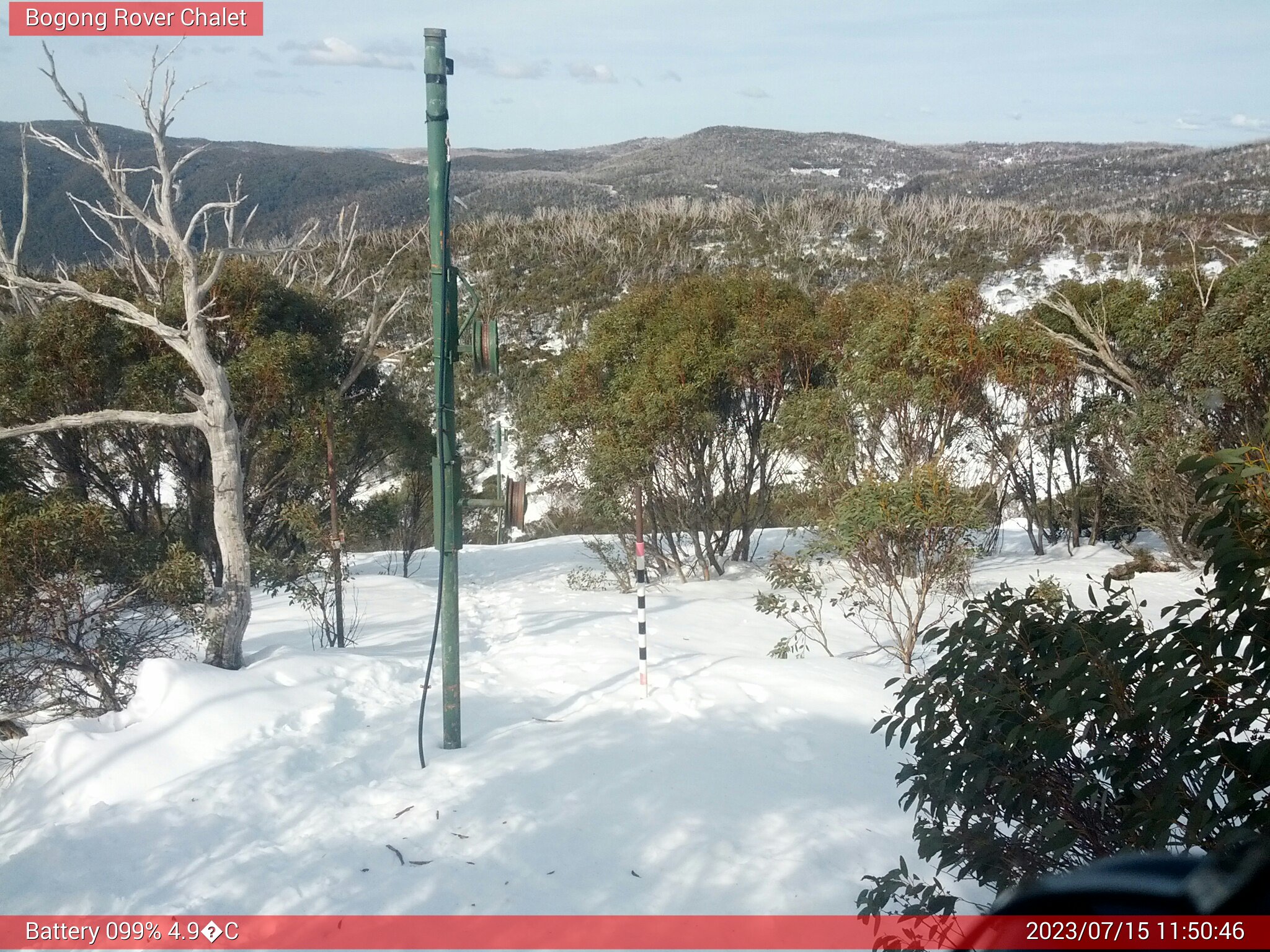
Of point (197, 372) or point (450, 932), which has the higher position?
point (197, 372)

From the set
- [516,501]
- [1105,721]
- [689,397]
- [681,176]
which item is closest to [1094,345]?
[689,397]

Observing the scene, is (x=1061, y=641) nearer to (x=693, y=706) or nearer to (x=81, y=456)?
(x=693, y=706)

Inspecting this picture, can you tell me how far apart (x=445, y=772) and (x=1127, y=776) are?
125 inches

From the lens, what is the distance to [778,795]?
4.18 m

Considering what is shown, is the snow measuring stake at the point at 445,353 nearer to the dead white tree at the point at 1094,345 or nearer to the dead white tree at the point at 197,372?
the dead white tree at the point at 197,372

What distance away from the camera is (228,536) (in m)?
6.59

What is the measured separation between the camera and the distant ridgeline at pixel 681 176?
122 ft

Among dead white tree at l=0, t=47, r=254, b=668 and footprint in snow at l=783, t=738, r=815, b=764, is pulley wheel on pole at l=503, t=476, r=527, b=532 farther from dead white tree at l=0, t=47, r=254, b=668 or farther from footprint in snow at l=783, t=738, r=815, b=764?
footprint in snow at l=783, t=738, r=815, b=764

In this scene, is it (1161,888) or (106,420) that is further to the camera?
(106,420)

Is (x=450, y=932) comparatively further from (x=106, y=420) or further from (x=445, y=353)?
(x=106, y=420)

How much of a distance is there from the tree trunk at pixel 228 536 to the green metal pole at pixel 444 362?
7.80 ft

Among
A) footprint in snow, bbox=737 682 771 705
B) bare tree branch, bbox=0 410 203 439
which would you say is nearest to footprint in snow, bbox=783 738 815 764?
footprint in snow, bbox=737 682 771 705

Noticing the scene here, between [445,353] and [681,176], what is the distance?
6270cm

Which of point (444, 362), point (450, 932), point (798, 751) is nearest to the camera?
point (450, 932)
